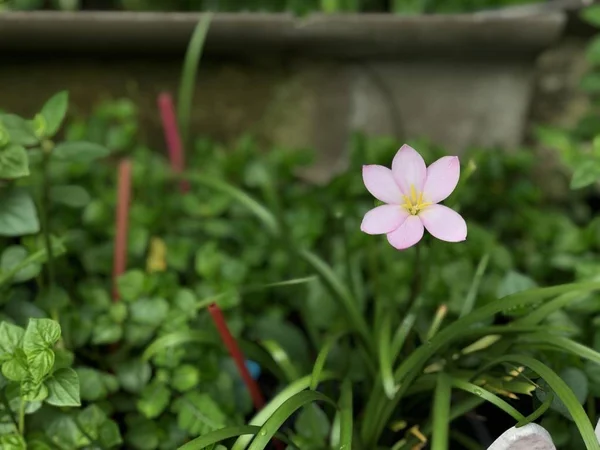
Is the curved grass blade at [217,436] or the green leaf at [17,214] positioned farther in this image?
the green leaf at [17,214]

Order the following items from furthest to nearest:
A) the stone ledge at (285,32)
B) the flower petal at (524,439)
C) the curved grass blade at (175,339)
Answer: the stone ledge at (285,32) < the curved grass blade at (175,339) < the flower petal at (524,439)

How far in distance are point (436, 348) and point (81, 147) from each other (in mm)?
543

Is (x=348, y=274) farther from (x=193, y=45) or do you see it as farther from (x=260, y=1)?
(x=260, y=1)

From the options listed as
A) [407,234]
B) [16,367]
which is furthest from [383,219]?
[16,367]

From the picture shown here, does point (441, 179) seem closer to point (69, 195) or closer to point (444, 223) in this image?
point (444, 223)

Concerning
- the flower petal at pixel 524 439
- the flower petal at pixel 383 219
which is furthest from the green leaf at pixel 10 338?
the flower petal at pixel 524 439

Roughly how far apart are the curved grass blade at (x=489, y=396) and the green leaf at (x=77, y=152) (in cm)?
55

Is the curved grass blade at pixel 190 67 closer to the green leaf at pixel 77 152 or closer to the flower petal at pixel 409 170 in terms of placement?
the green leaf at pixel 77 152

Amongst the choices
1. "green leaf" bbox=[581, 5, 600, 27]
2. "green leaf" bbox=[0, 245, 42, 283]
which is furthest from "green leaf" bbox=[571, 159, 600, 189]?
"green leaf" bbox=[0, 245, 42, 283]

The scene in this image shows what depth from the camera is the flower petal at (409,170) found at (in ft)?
2.23

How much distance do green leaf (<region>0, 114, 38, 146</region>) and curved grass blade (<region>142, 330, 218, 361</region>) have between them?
300mm

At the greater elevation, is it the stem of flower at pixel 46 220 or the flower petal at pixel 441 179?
the flower petal at pixel 441 179

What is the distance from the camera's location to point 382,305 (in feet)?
3.01

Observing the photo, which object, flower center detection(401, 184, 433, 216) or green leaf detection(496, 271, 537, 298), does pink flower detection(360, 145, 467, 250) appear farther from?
green leaf detection(496, 271, 537, 298)
